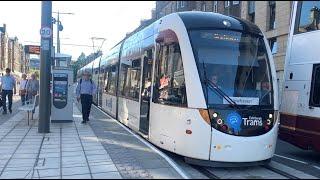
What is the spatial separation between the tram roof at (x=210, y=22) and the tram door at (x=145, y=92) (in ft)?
6.36

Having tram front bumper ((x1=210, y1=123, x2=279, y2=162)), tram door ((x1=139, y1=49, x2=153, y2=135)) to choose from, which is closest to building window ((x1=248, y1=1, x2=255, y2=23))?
tram door ((x1=139, y1=49, x2=153, y2=135))

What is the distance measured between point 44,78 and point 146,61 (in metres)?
2.98

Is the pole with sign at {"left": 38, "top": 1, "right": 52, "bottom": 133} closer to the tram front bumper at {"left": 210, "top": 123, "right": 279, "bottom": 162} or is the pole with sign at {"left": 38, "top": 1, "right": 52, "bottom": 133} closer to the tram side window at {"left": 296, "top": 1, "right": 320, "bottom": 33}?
the tram front bumper at {"left": 210, "top": 123, "right": 279, "bottom": 162}

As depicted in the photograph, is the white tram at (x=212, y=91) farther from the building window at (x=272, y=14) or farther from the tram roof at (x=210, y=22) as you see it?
the building window at (x=272, y=14)

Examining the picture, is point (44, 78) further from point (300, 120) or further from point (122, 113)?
point (300, 120)

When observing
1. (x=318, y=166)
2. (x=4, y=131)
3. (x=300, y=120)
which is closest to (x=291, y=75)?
(x=300, y=120)

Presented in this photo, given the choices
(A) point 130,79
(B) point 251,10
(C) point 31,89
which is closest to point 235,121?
(A) point 130,79

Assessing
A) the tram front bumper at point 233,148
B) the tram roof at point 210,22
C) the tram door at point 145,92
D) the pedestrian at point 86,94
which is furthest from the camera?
the pedestrian at point 86,94

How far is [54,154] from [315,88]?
5669 mm

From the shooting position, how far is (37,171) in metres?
8.16

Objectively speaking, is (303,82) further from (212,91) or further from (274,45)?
(274,45)

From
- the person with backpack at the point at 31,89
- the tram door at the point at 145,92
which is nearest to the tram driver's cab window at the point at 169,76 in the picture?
the tram door at the point at 145,92

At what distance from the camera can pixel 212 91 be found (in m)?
8.88

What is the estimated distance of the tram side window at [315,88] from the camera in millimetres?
10418
